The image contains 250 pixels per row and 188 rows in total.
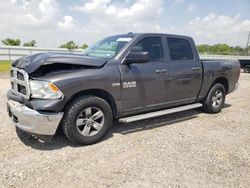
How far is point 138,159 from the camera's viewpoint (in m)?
3.63

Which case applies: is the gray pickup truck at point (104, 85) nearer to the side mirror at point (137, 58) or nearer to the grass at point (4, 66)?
the side mirror at point (137, 58)

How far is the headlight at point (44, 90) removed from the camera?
3612 mm

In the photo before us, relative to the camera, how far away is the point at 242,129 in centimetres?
515

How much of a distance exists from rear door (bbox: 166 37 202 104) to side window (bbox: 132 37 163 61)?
0.24 metres

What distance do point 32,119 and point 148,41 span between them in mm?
2586

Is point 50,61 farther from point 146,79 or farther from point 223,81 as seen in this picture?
point 223,81

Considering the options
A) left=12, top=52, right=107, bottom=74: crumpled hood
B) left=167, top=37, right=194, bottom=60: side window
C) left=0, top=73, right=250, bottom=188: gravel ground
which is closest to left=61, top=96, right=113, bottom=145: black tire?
left=0, top=73, right=250, bottom=188: gravel ground

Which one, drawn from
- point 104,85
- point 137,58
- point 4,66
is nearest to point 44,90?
point 104,85

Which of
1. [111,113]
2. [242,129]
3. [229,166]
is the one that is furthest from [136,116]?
[242,129]

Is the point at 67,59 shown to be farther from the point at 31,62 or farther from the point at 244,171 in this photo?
the point at 244,171

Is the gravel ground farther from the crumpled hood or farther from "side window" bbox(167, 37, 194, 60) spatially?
"side window" bbox(167, 37, 194, 60)

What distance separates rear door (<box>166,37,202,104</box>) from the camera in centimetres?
513

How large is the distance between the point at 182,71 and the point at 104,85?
1955mm

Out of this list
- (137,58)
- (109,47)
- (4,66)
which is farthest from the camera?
(4,66)
